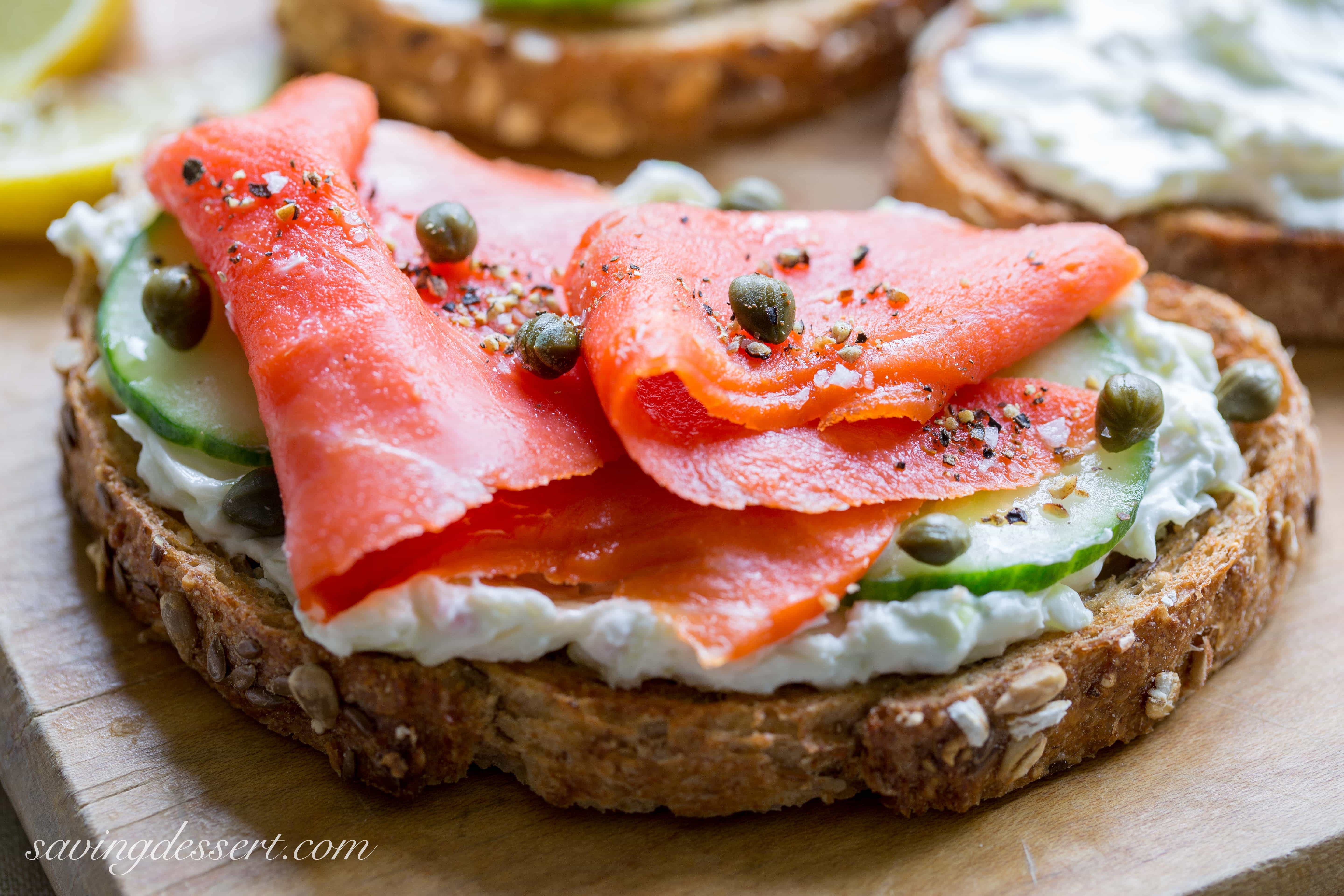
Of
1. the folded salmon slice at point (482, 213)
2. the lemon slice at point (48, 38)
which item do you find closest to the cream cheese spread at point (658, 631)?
the folded salmon slice at point (482, 213)

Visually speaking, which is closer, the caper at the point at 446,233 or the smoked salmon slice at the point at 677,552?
the smoked salmon slice at the point at 677,552

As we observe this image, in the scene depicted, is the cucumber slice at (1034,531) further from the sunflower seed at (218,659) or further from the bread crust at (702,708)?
the sunflower seed at (218,659)

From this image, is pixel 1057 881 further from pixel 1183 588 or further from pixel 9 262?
pixel 9 262

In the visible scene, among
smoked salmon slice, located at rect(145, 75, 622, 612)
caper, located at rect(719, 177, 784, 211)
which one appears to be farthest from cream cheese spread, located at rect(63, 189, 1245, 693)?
caper, located at rect(719, 177, 784, 211)

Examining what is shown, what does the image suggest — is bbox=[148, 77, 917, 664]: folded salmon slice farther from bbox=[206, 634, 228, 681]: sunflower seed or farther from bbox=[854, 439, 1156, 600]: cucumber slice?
bbox=[206, 634, 228, 681]: sunflower seed

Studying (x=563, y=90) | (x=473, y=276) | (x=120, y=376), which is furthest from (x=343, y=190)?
(x=563, y=90)

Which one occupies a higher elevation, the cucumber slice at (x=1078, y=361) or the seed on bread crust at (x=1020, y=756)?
the cucumber slice at (x=1078, y=361)
